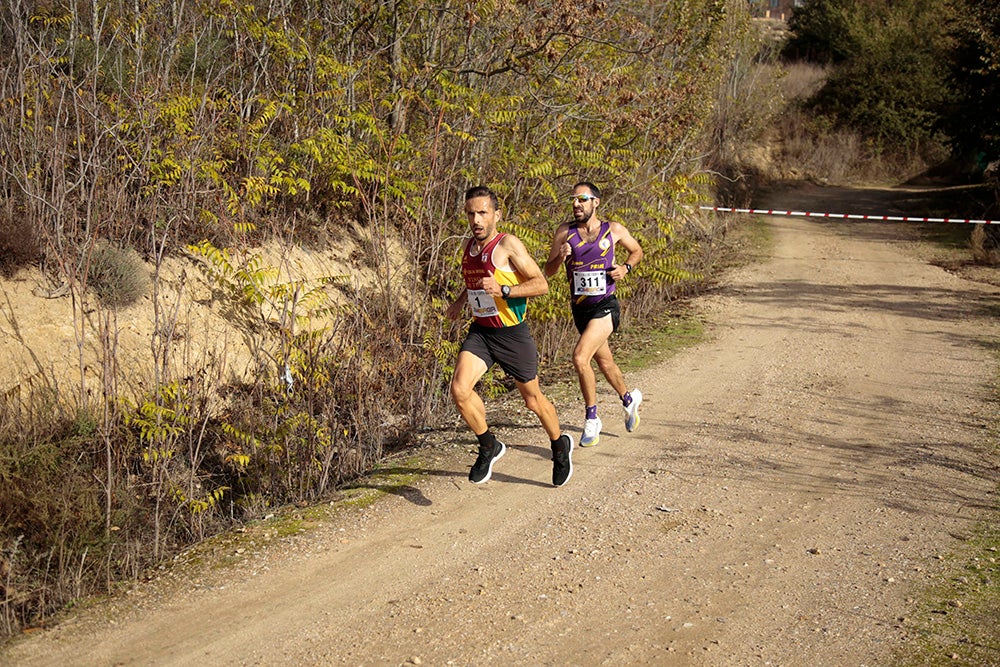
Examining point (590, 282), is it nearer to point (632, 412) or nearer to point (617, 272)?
point (617, 272)

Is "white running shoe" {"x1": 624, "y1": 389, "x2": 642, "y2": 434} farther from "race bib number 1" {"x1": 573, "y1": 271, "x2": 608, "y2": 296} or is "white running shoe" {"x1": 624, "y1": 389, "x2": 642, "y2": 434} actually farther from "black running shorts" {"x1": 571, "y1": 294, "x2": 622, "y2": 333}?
"race bib number 1" {"x1": 573, "y1": 271, "x2": 608, "y2": 296}

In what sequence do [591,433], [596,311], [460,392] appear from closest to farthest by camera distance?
[460,392], [596,311], [591,433]

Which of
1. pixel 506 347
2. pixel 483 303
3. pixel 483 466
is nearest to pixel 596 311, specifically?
pixel 506 347

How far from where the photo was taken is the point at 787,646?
4.80 meters

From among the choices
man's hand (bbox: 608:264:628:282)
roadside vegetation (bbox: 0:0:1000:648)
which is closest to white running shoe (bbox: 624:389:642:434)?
man's hand (bbox: 608:264:628:282)

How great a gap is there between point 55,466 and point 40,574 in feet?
3.63

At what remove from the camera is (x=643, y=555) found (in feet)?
19.2

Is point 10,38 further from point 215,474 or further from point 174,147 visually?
point 215,474

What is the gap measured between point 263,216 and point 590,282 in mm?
4523

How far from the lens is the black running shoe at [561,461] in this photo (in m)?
6.95

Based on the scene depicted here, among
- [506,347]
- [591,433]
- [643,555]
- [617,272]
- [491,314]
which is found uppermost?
[617,272]

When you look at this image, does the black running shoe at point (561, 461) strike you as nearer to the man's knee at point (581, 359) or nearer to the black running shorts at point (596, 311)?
the man's knee at point (581, 359)

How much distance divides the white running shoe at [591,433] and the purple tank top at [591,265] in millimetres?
998

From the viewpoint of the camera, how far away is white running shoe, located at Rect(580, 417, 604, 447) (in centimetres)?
783
